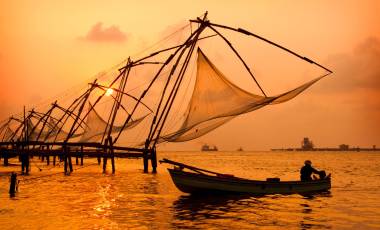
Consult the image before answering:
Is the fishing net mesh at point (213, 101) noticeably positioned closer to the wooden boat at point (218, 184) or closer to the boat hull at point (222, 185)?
the wooden boat at point (218, 184)

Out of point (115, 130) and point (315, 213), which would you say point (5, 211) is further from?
point (115, 130)

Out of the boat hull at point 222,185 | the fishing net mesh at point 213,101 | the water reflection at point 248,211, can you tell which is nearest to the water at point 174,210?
the water reflection at point 248,211

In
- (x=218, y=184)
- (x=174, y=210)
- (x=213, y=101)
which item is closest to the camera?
(x=174, y=210)

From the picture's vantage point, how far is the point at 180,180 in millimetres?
26031

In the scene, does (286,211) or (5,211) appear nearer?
(5,211)

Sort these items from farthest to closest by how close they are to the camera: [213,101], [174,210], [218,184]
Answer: [218,184], [213,101], [174,210]

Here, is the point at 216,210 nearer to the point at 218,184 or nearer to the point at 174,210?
the point at 174,210

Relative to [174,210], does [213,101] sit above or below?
above

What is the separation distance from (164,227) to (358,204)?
1393 cm

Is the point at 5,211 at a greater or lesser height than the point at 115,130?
lesser

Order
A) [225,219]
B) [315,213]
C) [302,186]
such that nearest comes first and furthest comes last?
[225,219] → [315,213] → [302,186]

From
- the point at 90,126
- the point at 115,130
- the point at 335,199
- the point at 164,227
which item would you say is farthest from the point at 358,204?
the point at 90,126

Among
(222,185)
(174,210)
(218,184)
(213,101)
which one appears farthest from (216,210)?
(213,101)

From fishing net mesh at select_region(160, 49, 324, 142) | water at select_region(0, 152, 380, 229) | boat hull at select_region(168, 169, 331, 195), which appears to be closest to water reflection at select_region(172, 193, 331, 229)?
water at select_region(0, 152, 380, 229)
